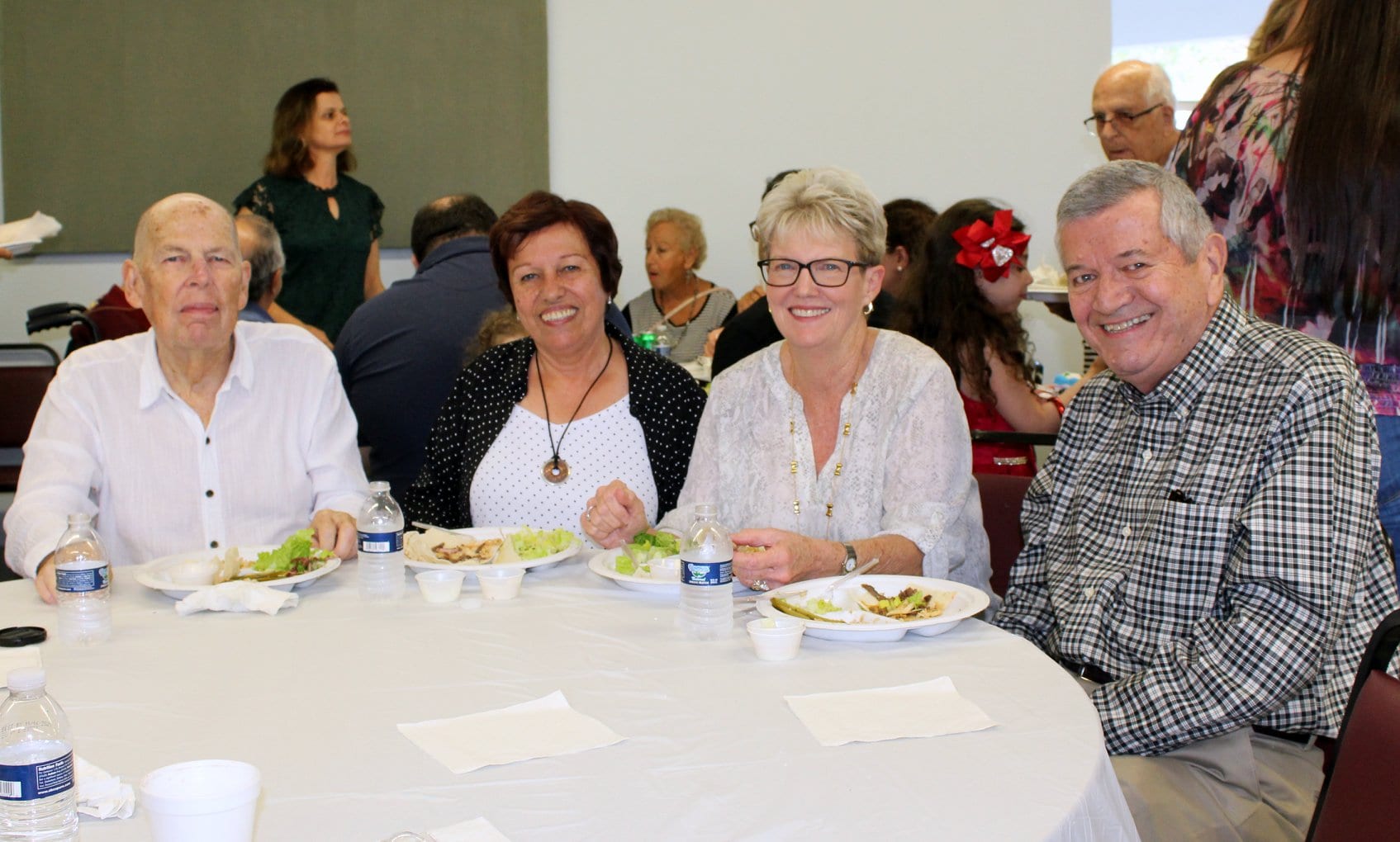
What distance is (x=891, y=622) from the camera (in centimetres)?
186

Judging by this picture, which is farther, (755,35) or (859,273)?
(755,35)

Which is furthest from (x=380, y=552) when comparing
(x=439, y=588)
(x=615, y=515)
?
(x=615, y=515)

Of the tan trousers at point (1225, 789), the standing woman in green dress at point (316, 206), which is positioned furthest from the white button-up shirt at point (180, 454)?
the standing woman in green dress at point (316, 206)

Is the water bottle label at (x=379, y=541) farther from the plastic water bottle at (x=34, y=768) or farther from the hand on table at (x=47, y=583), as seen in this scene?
the plastic water bottle at (x=34, y=768)

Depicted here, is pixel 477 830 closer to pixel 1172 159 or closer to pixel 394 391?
pixel 1172 159

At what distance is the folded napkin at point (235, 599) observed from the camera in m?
2.07

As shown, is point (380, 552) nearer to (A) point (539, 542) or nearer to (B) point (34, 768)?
(A) point (539, 542)

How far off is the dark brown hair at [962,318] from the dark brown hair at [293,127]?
328cm

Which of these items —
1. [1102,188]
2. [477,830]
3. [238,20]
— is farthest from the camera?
[238,20]

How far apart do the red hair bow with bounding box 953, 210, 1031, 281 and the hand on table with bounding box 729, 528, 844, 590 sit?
164 centimetres

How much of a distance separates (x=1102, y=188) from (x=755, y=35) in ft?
17.0

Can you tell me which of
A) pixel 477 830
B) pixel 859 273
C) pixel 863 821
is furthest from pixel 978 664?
pixel 859 273

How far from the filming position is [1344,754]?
1.45 m

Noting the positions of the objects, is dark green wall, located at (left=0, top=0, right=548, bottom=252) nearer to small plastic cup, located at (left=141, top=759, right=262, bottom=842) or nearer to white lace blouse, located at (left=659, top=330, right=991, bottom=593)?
white lace blouse, located at (left=659, top=330, right=991, bottom=593)
